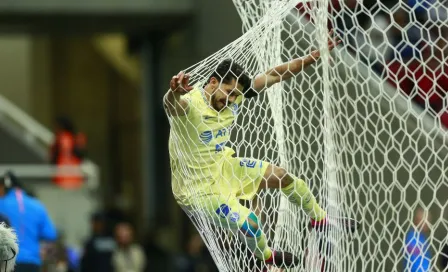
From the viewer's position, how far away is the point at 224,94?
375 inches

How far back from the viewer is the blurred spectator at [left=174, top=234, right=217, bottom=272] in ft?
62.5

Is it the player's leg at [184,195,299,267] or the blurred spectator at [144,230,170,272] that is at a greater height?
the player's leg at [184,195,299,267]

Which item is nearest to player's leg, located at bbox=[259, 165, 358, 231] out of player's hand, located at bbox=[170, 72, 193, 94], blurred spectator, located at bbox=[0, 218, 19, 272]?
player's hand, located at bbox=[170, 72, 193, 94]

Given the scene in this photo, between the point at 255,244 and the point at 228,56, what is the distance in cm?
151

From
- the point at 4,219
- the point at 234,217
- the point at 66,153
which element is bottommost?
the point at 66,153

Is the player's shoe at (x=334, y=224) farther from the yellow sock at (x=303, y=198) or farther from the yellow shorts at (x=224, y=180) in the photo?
the yellow shorts at (x=224, y=180)

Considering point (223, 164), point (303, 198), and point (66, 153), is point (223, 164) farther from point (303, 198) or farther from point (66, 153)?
point (66, 153)

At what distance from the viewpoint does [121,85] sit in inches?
1432

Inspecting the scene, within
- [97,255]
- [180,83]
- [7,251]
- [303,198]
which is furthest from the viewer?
[97,255]

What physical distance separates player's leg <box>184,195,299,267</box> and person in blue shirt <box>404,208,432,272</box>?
3.32 feet

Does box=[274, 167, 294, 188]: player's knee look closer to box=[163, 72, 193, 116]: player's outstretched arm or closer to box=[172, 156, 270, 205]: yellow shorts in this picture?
box=[172, 156, 270, 205]: yellow shorts

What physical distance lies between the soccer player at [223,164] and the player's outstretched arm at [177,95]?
0.06 feet

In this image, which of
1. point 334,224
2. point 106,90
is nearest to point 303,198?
point 334,224

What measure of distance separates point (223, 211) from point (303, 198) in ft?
2.12
